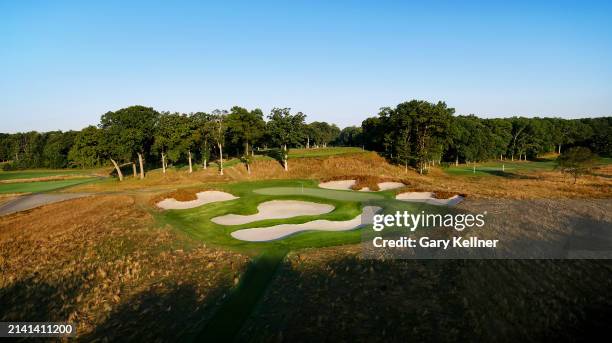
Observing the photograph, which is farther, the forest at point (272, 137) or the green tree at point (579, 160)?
the forest at point (272, 137)

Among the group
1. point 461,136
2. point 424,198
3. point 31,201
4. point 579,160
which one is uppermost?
point 461,136

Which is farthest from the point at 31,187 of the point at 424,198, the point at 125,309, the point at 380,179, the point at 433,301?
the point at 433,301

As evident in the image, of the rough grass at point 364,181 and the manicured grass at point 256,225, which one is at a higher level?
the rough grass at point 364,181

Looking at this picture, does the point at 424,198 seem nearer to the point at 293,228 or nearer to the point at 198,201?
the point at 293,228

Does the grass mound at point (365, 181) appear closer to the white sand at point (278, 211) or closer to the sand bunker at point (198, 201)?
the white sand at point (278, 211)

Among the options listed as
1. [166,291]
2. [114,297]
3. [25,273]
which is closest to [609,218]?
[166,291]

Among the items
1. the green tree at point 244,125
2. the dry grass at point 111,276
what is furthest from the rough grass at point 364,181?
the dry grass at point 111,276

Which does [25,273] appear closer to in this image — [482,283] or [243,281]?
[243,281]

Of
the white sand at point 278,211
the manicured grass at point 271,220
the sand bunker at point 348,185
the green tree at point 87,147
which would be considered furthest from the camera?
the green tree at point 87,147
